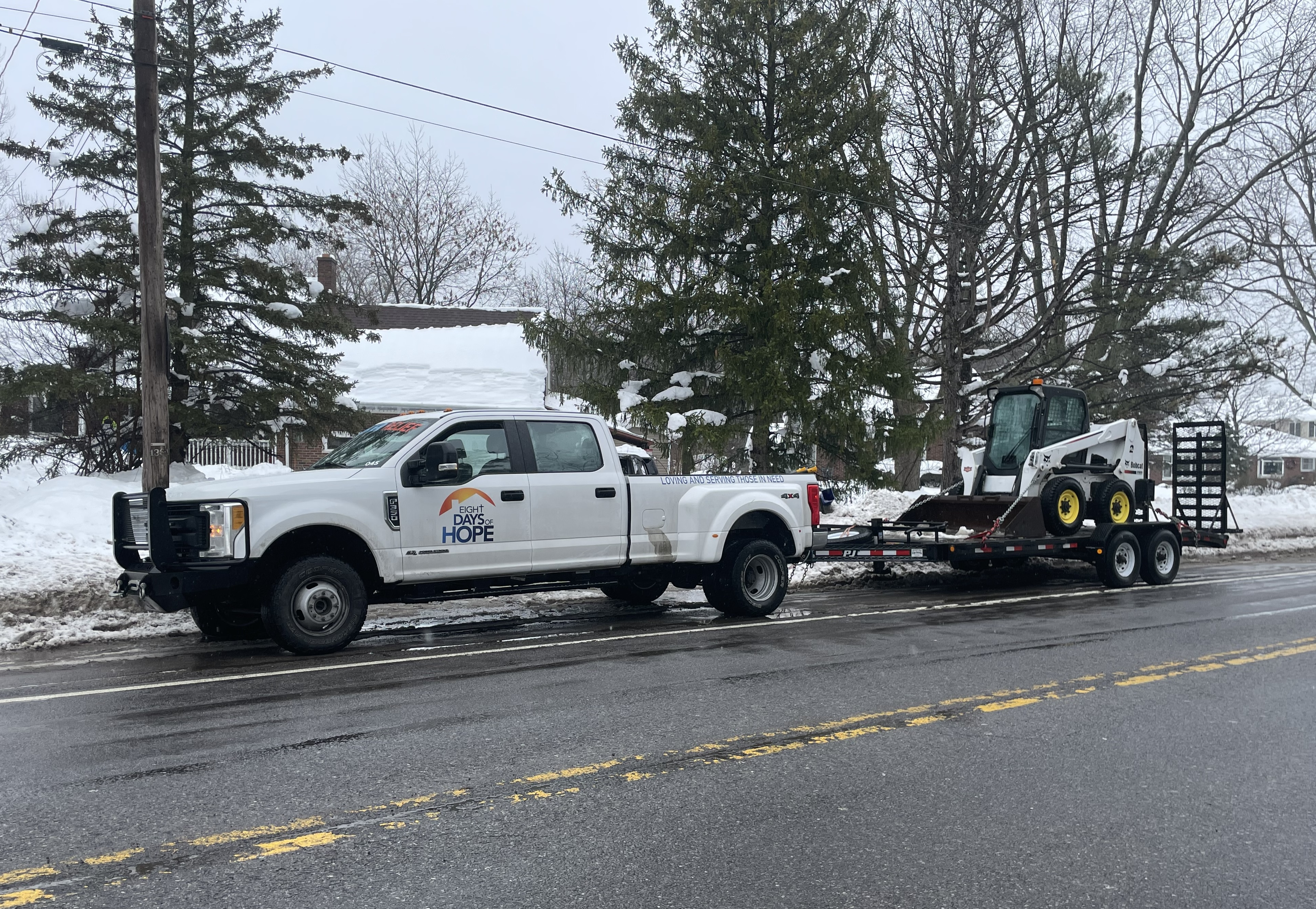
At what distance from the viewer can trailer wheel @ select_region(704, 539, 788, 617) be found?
1095cm

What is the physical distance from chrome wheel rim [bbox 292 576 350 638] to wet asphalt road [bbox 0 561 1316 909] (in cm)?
35

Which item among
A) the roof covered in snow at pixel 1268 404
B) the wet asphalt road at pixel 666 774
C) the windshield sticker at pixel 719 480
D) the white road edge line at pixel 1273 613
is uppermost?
the roof covered in snow at pixel 1268 404

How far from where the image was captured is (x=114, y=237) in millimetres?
16844

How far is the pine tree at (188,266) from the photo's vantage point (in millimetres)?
16547

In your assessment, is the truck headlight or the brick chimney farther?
the brick chimney

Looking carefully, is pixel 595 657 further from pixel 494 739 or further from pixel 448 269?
pixel 448 269

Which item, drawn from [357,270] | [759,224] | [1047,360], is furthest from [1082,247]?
[357,270]

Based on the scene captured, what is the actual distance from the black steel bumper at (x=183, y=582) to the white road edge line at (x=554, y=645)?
2.79 feet

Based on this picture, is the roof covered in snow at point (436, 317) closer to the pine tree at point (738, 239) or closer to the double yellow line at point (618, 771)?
the pine tree at point (738, 239)

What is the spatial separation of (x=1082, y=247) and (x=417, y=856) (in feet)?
89.8

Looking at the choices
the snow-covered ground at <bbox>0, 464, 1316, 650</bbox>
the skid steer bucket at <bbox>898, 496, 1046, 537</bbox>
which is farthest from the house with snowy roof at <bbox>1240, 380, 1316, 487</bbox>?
the snow-covered ground at <bbox>0, 464, 1316, 650</bbox>

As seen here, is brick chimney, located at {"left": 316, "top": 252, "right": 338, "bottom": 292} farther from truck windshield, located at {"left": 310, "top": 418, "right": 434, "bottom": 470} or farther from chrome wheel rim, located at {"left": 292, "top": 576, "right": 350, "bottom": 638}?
chrome wheel rim, located at {"left": 292, "top": 576, "right": 350, "bottom": 638}

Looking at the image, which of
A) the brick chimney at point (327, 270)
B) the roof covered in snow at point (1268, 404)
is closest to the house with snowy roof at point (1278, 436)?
the roof covered in snow at point (1268, 404)

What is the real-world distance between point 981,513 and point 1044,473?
1.01m
